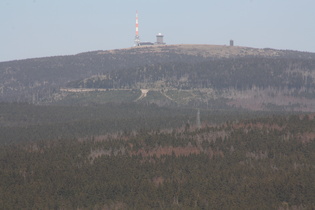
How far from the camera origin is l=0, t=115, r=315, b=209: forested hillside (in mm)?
47469

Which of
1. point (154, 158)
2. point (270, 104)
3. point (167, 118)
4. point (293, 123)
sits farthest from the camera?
point (270, 104)

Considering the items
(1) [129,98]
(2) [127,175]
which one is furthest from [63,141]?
(1) [129,98]

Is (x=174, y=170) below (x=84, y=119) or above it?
above

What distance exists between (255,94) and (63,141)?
105m

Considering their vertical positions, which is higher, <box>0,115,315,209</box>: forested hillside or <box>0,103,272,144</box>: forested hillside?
<box>0,115,315,209</box>: forested hillside

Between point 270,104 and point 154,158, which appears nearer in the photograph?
point 154,158

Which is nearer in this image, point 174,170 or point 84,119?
point 174,170

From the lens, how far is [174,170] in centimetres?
5959

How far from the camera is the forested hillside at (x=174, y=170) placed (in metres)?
47.5

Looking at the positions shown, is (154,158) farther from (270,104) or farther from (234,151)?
(270,104)

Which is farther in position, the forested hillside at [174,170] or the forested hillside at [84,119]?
the forested hillside at [84,119]

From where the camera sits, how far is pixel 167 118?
118500 millimetres

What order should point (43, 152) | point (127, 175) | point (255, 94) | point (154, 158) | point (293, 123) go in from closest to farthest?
point (127, 175), point (154, 158), point (43, 152), point (293, 123), point (255, 94)

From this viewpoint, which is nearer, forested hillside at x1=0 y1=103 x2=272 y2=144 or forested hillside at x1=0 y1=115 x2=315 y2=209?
forested hillside at x1=0 y1=115 x2=315 y2=209
